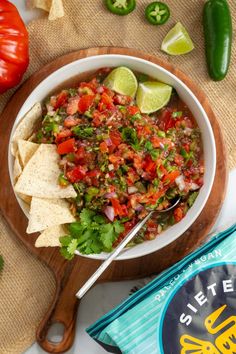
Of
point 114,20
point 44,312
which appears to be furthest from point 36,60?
point 44,312

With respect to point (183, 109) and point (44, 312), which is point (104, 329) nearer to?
point (44, 312)

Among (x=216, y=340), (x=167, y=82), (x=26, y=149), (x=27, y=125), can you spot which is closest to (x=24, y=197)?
(x=26, y=149)

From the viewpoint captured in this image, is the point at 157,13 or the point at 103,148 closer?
the point at 103,148

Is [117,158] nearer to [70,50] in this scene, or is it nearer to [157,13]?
[70,50]

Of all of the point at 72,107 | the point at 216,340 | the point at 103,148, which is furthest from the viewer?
the point at 72,107

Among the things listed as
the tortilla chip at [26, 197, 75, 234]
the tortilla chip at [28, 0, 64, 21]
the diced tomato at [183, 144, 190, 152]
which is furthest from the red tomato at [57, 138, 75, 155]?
the tortilla chip at [28, 0, 64, 21]

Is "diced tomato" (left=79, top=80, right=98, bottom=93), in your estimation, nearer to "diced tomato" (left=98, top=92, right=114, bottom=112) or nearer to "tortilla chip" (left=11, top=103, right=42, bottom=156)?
"diced tomato" (left=98, top=92, right=114, bottom=112)
